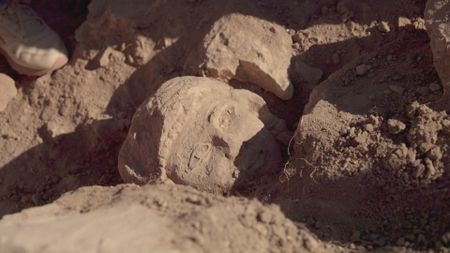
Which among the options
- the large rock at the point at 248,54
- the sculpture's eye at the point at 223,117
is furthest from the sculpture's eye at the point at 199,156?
the large rock at the point at 248,54

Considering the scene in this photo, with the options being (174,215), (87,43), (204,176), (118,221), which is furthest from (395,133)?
(87,43)

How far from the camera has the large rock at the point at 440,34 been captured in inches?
89.1

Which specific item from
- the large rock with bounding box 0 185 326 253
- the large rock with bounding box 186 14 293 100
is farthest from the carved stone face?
the large rock with bounding box 0 185 326 253

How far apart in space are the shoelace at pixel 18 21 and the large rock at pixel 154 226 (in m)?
1.93

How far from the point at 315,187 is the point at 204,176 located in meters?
0.55

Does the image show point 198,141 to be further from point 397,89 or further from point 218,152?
point 397,89

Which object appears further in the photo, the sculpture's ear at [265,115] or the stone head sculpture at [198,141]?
the sculpture's ear at [265,115]

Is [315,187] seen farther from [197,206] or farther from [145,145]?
[145,145]

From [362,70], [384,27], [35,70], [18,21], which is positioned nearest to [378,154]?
[362,70]

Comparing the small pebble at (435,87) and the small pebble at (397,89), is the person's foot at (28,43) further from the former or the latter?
the small pebble at (435,87)

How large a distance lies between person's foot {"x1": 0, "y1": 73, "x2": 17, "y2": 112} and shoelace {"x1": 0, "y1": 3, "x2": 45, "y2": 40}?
1.02 ft

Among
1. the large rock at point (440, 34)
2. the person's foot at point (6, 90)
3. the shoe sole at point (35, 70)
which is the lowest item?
the person's foot at point (6, 90)

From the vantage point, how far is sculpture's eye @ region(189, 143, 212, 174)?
2576 millimetres

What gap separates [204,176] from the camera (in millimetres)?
2559
